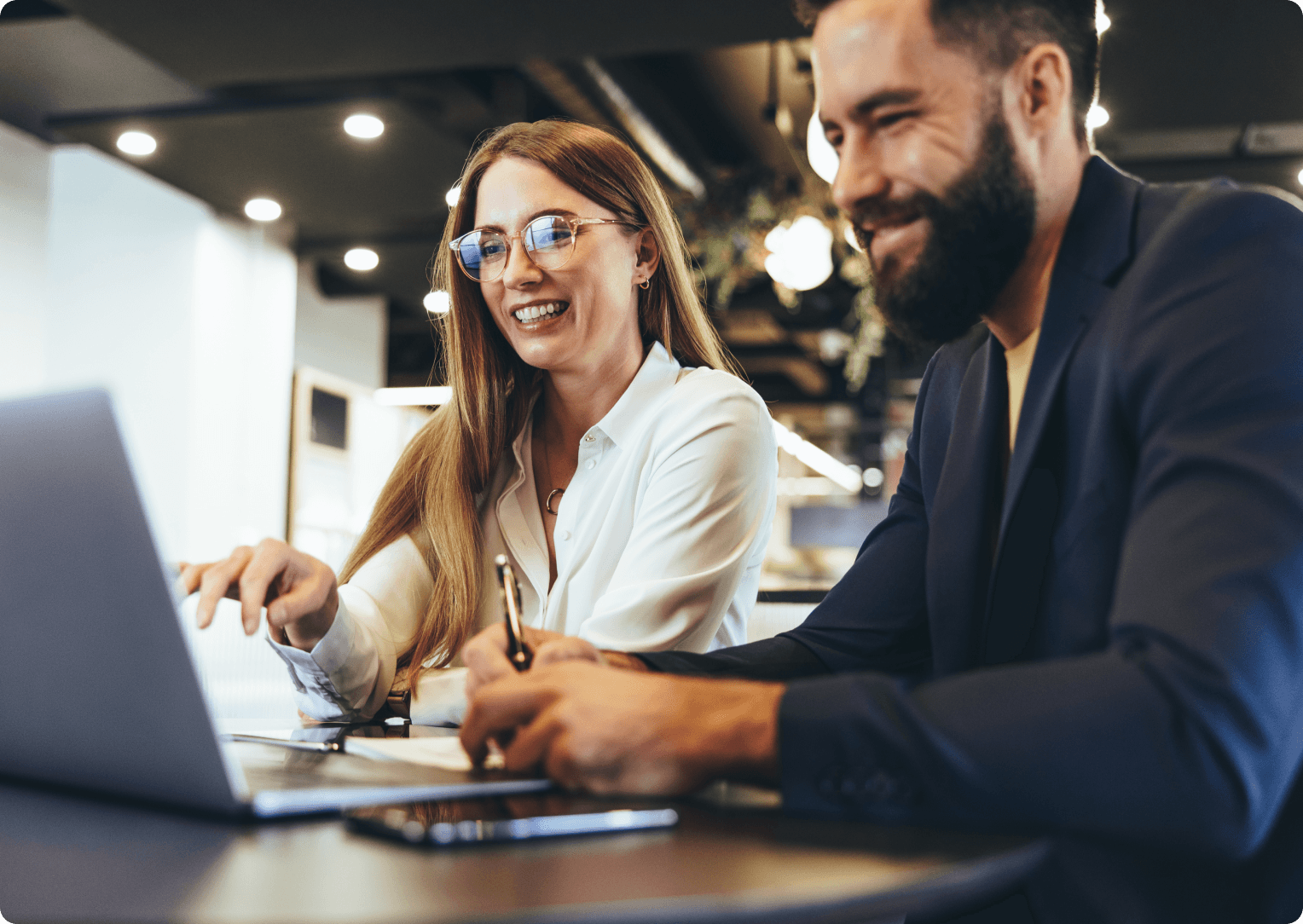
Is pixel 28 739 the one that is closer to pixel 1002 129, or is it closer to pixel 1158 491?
pixel 1158 491

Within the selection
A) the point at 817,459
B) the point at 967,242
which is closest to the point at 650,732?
the point at 967,242

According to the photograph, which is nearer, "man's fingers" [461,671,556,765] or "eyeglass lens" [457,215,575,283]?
"man's fingers" [461,671,556,765]

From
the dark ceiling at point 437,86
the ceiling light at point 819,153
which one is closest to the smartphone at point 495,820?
the ceiling light at point 819,153

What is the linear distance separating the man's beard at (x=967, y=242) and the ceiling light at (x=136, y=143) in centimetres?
546

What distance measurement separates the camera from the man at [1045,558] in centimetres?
71

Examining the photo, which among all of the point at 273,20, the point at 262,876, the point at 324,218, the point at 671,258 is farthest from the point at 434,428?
the point at 324,218

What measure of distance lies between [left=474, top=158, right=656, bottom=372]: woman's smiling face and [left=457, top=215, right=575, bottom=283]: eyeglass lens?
11 millimetres

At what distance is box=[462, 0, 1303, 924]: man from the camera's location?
2.34 ft

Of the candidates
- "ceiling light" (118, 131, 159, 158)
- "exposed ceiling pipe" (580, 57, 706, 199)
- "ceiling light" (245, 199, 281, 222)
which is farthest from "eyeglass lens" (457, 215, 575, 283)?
"ceiling light" (245, 199, 281, 222)

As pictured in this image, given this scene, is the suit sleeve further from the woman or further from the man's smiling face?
the woman

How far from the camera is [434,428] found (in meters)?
1.90

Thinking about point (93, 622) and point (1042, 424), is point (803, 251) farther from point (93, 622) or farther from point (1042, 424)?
point (93, 622)

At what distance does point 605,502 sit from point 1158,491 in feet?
3.40

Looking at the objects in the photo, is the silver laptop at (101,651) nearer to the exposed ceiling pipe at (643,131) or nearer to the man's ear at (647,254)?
the man's ear at (647,254)
